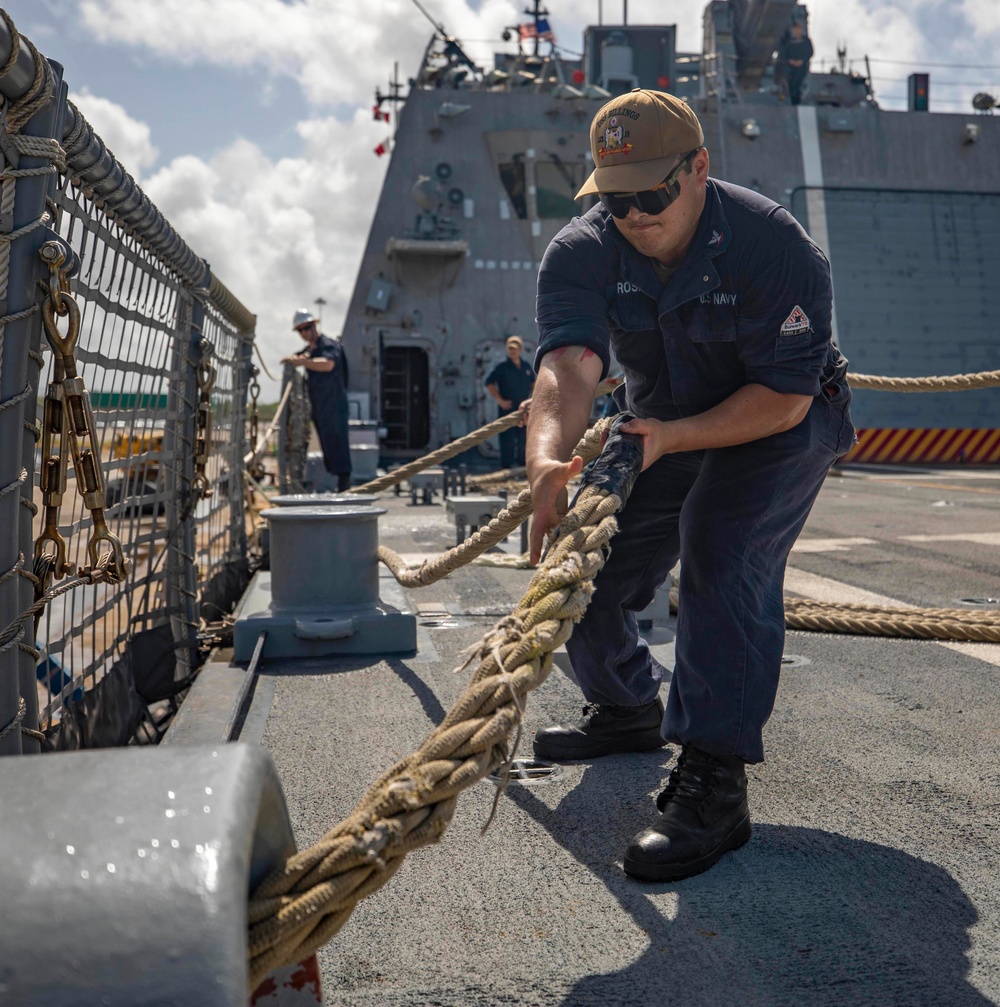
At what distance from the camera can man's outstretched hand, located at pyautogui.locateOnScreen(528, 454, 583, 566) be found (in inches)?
67.1

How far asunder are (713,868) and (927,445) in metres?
16.7

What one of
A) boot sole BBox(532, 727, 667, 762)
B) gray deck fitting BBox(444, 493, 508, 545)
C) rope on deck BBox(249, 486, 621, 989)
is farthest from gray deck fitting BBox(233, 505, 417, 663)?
gray deck fitting BBox(444, 493, 508, 545)

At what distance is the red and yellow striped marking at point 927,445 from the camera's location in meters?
16.9

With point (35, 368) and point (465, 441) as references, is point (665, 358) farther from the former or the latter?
point (465, 441)

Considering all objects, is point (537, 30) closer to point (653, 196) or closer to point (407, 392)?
point (407, 392)

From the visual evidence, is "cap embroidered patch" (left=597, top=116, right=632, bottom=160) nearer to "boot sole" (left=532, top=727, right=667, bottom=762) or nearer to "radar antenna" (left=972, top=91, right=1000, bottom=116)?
"boot sole" (left=532, top=727, right=667, bottom=762)

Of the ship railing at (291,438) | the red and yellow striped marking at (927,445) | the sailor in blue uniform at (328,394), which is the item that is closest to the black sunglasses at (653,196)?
the ship railing at (291,438)

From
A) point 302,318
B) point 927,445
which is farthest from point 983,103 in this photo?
point 302,318

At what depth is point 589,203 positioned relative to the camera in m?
13.7

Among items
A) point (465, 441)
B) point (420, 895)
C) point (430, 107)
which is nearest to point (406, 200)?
point (430, 107)

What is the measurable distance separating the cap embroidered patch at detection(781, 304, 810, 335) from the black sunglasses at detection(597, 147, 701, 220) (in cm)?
31

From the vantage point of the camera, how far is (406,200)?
1537 centimetres

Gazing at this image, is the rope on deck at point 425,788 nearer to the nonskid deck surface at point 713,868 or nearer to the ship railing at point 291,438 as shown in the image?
the nonskid deck surface at point 713,868

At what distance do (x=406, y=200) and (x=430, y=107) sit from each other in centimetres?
149
